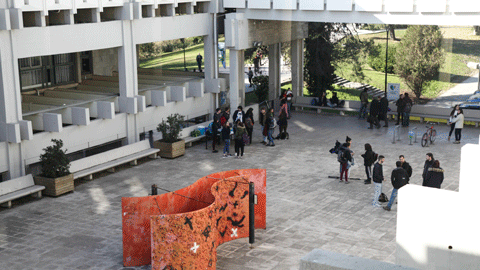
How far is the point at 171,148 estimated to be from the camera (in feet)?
67.0

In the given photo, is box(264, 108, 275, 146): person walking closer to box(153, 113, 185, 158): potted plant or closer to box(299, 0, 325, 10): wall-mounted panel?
box(153, 113, 185, 158): potted plant

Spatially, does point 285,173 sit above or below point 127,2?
below

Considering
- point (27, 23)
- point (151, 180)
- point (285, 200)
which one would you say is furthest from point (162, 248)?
point (27, 23)

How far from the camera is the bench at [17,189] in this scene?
1594cm

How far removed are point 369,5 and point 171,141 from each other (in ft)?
26.0

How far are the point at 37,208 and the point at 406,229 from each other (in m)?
10.2

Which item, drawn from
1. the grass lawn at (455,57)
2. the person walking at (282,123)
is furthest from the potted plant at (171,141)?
the grass lawn at (455,57)

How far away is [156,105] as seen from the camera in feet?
71.3

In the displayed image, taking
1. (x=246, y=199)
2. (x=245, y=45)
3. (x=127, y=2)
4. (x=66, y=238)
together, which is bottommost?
(x=66, y=238)

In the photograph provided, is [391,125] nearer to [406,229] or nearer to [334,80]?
[334,80]

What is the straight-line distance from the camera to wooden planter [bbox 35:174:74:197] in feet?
54.6

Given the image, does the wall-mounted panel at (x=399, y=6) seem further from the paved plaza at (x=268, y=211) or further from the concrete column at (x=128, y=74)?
the concrete column at (x=128, y=74)

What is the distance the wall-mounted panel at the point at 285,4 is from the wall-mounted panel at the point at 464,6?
5435mm

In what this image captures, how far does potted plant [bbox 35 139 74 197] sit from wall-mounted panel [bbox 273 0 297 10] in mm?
9834
